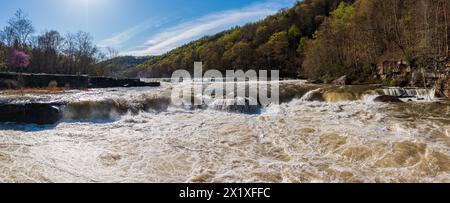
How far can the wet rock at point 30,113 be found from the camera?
12859mm

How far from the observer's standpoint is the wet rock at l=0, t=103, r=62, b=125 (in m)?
12.9

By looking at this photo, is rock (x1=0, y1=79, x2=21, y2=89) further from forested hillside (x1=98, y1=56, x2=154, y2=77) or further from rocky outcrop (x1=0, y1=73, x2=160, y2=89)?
forested hillside (x1=98, y1=56, x2=154, y2=77)

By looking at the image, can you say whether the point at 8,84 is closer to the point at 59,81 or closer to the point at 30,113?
the point at 59,81

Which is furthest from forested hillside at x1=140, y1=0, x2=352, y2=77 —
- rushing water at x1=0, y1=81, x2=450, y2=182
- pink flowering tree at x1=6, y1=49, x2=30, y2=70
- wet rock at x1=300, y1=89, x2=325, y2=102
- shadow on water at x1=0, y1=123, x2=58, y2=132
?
shadow on water at x1=0, y1=123, x2=58, y2=132

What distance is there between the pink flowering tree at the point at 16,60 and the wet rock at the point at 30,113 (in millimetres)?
36642


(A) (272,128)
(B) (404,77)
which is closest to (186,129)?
(A) (272,128)

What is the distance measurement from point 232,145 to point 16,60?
45084 mm

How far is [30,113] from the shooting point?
42.9ft

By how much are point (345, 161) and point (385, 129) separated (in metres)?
3.42

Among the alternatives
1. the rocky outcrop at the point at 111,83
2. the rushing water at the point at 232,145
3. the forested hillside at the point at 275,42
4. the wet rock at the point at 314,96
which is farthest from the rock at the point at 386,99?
the forested hillside at the point at 275,42

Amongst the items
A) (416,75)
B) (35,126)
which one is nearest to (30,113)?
(35,126)

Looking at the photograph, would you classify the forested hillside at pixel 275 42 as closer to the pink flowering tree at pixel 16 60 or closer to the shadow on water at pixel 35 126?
the pink flowering tree at pixel 16 60

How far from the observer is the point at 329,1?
3223 inches
